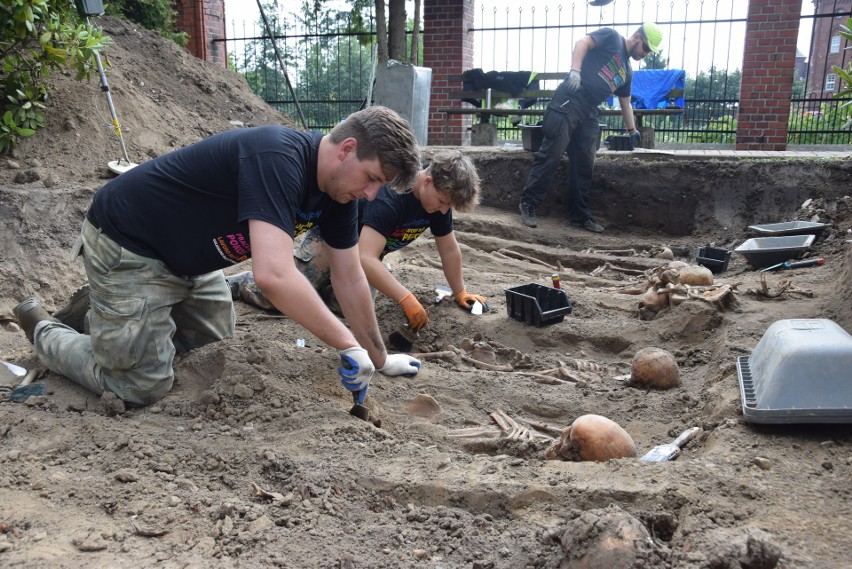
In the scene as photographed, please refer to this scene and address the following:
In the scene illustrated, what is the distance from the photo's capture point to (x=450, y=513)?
2695 millimetres

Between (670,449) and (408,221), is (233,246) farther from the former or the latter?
(670,449)

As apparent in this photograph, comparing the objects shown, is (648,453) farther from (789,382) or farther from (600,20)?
(600,20)

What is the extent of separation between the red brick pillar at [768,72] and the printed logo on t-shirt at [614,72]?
11.3ft

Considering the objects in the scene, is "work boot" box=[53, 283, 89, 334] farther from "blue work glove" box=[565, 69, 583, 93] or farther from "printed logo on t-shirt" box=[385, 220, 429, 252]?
"blue work glove" box=[565, 69, 583, 93]

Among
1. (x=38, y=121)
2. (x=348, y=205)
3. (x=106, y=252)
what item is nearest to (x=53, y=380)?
(x=106, y=252)

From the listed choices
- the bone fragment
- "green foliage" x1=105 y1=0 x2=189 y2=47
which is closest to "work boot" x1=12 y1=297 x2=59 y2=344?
the bone fragment

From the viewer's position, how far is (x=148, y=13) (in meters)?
10.4

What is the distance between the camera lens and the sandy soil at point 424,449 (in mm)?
2400

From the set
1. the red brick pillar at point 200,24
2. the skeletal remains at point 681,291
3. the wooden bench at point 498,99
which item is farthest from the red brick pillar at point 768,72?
the red brick pillar at point 200,24

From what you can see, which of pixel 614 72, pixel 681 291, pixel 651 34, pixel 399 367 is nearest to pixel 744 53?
pixel 651 34

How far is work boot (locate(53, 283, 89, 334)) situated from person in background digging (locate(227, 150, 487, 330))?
98cm

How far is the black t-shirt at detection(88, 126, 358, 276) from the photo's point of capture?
3010 mm

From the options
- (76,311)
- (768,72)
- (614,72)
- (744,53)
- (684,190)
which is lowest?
(76,311)

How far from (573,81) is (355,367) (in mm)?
6168
